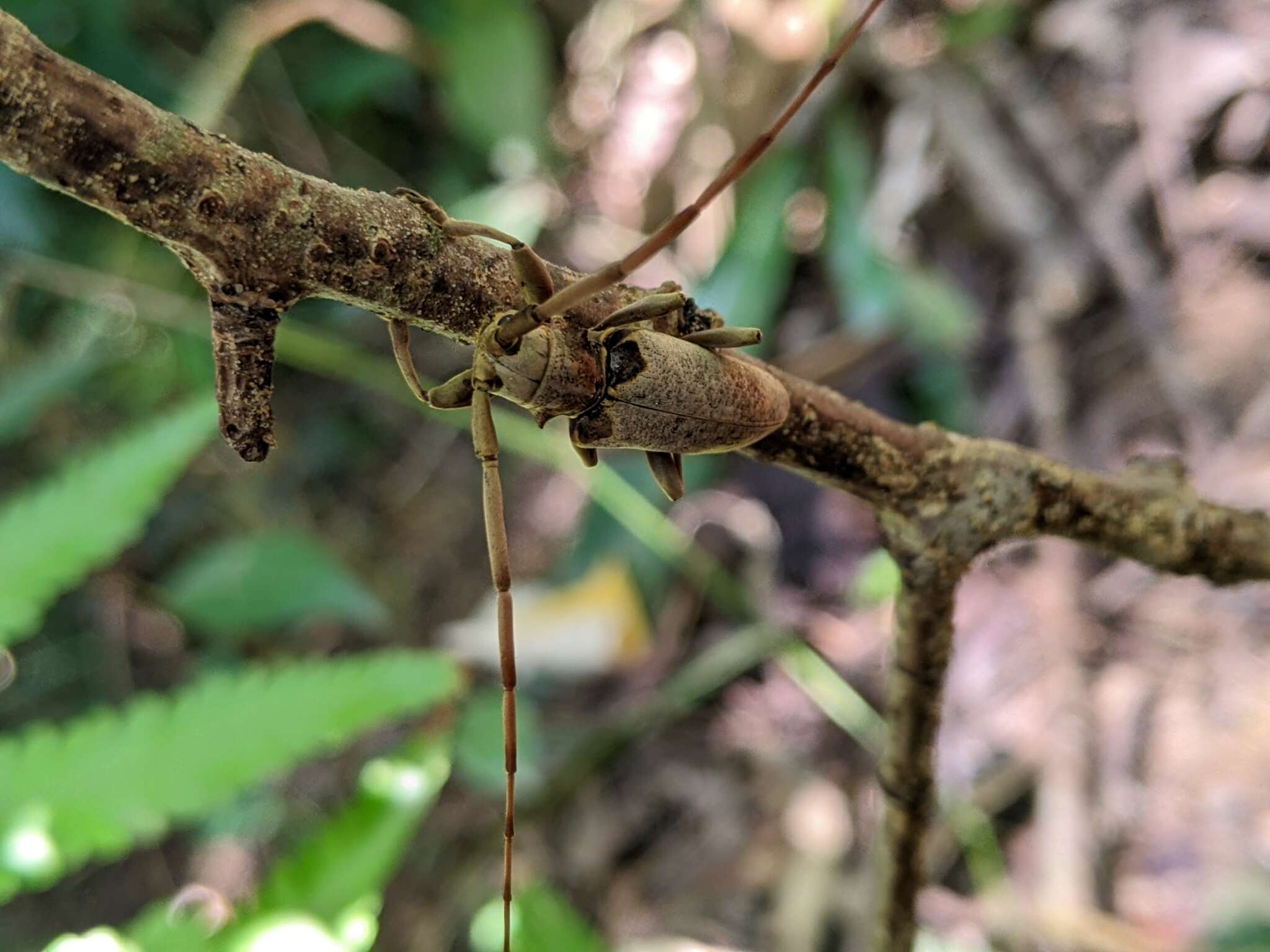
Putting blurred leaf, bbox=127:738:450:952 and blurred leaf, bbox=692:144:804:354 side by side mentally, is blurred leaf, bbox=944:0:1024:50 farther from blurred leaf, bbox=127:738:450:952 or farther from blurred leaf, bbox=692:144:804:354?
blurred leaf, bbox=127:738:450:952

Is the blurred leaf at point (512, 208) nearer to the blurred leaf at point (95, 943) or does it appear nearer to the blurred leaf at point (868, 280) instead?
the blurred leaf at point (868, 280)

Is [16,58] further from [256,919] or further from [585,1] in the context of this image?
[585,1]

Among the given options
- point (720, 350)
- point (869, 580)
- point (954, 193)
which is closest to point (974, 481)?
point (720, 350)

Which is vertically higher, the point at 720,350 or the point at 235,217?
the point at 720,350

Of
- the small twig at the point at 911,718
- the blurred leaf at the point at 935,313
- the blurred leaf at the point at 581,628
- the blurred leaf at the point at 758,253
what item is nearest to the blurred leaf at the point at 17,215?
the blurred leaf at the point at 581,628

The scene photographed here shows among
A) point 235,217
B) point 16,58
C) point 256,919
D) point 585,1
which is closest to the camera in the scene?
→ point 16,58
